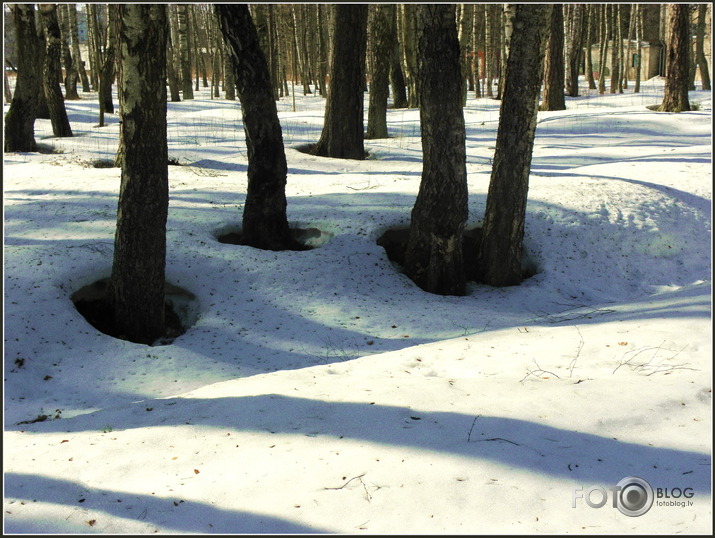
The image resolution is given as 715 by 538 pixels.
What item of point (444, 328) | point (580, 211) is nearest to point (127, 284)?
point (444, 328)

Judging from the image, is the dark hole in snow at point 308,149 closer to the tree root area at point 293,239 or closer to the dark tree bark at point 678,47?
the tree root area at point 293,239

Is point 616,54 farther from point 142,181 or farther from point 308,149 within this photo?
point 142,181

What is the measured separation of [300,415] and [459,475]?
1.22 meters

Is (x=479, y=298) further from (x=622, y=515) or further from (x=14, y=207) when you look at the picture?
(x=14, y=207)

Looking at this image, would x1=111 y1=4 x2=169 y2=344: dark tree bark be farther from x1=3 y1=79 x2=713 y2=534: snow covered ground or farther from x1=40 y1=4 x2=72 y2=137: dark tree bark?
x1=40 y1=4 x2=72 y2=137: dark tree bark

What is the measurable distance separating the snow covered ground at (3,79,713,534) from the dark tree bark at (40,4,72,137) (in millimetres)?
3615

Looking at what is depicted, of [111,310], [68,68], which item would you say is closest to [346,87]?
[111,310]

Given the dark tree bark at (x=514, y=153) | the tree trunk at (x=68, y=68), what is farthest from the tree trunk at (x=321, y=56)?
the dark tree bark at (x=514, y=153)

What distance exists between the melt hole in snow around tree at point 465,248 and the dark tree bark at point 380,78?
677cm

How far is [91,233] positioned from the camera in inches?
332

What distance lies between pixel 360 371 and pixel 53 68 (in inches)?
517

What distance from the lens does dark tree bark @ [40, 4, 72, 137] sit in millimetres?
15234

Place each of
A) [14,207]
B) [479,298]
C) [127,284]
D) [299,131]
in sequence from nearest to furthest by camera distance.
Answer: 1. [127,284]
2. [479,298]
3. [14,207]
4. [299,131]

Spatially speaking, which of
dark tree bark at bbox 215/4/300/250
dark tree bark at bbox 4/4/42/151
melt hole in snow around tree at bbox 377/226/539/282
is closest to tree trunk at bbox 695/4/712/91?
melt hole in snow around tree at bbox 377/226/539/282
